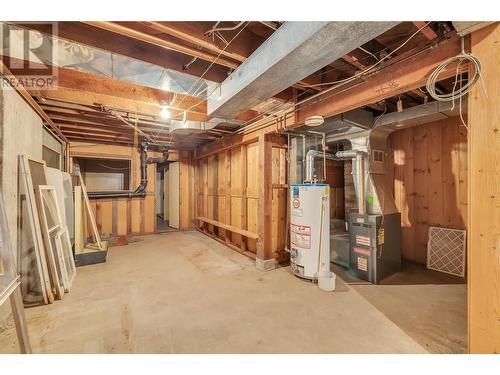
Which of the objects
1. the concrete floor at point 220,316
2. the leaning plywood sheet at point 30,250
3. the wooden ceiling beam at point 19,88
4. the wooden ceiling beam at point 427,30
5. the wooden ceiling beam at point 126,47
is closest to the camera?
the wooden ceiling beam at point 427,30

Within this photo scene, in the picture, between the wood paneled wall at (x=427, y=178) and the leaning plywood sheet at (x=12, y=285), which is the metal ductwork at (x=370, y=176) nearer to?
the wood paneled wall at (x=427, y=178)

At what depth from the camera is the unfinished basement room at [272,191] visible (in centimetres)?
139

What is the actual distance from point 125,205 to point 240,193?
3105mm

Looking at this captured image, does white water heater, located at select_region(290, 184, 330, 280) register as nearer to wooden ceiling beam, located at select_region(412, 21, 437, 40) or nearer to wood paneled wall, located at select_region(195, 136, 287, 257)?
wood paneled wall, located at select_region(195, 136, 287, 257)

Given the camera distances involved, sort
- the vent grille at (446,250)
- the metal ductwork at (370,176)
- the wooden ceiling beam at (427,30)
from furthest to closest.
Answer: the vent grille at (446,250) → the metal ductwork at (370,176) → the wooden ceiling beam at (427,30)

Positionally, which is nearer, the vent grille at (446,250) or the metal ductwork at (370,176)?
the metal ductwork at (370,176)

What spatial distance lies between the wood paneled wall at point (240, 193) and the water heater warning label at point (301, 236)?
1.80ft

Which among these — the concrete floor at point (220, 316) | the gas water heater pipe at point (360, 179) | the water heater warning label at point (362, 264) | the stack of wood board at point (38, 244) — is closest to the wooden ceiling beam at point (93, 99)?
the stack of wood board at point (38, 244)

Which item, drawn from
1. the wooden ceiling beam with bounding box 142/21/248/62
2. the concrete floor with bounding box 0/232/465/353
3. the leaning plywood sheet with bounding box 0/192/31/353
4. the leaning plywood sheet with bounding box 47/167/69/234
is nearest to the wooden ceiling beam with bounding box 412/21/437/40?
the wooden ceiling beam with bounding box 142/21/248/62

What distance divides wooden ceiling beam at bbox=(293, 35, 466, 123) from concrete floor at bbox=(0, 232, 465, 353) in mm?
2021

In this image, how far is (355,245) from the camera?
303 cm

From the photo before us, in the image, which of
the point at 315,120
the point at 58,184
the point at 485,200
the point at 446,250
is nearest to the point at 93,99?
the point at 58,184

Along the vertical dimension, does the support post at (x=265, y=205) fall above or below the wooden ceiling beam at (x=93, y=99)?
below
